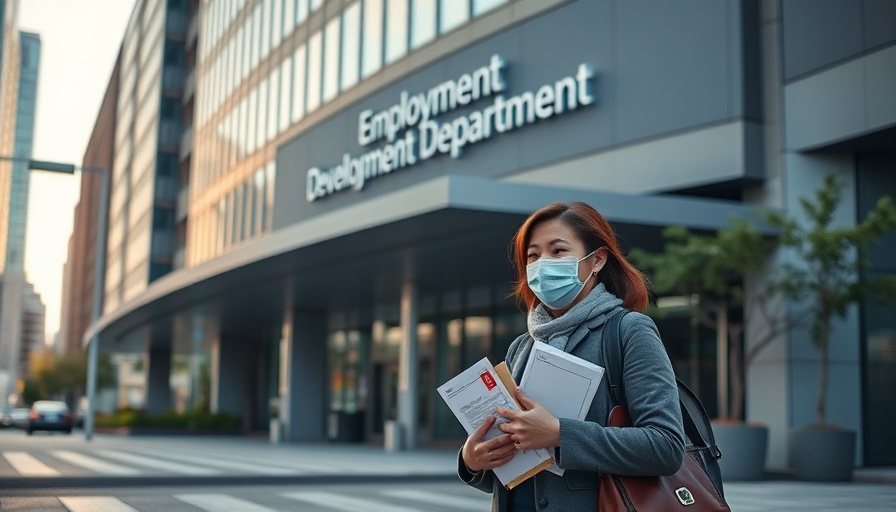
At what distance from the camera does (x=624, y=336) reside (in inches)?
110

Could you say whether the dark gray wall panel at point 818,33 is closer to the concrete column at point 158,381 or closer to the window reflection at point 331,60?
the window reflection at point 331,60

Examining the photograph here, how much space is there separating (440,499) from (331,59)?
22032mm

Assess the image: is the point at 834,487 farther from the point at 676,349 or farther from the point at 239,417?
the point at 239,417

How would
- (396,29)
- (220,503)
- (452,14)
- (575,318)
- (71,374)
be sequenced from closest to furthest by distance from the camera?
(575,318), (220,503), (452,14), (396,29), (71,374)

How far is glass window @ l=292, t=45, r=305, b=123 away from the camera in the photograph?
3391cm

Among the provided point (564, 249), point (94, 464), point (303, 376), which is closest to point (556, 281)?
point (564, 249)

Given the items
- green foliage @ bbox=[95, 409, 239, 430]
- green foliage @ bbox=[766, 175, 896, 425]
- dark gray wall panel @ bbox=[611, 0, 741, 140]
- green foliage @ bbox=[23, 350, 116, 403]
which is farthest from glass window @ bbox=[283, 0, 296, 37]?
green foliage @ bbox=[23, 350, 116, 403]

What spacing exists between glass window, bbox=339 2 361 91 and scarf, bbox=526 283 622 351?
27.7 meters

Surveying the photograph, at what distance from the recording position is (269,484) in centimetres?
1438

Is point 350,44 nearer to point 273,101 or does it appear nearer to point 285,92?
point 285,92

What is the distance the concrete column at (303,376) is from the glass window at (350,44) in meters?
6.98

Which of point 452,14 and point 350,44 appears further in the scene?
point 350,44

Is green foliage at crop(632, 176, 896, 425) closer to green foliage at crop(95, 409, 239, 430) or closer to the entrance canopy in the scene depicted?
the entrance canopy

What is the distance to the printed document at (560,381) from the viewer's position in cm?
274
